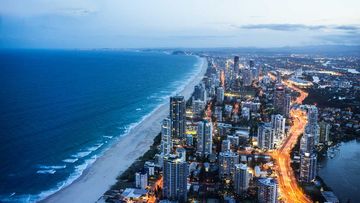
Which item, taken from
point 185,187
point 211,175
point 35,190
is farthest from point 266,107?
point 35,190

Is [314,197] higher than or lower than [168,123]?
lower

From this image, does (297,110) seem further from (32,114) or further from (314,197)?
(32,114)

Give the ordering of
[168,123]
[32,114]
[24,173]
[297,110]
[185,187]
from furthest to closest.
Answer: [297,110]
[32,114]
[168,123]
[24,173]
[185,187]

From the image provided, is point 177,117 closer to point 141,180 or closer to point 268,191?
point 141,180

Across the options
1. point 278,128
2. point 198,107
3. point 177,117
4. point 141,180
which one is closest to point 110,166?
point 141,180

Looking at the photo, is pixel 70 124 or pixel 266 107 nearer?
Answer: pixel 70 124

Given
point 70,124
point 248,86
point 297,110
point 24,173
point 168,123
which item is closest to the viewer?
point 24,173

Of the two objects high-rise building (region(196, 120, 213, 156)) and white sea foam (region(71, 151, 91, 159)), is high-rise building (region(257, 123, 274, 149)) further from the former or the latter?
white sea foam (region(71, 151, 91, 159))

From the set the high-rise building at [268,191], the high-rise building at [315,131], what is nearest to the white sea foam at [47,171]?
the high-rise building at [268,191]
